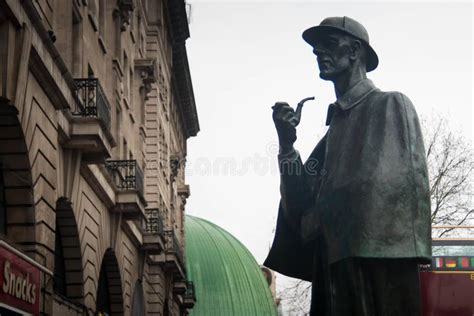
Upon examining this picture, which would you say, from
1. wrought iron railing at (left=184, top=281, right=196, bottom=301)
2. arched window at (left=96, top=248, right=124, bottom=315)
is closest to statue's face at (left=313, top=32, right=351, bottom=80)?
arched window at (left=96, top=248, right=124, bottom=315)

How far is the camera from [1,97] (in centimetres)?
1925

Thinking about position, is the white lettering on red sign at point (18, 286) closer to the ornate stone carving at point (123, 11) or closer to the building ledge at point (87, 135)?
the building ledge at point (87, 135)

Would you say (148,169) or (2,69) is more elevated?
(148,169)

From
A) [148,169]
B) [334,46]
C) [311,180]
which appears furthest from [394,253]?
[148,169]

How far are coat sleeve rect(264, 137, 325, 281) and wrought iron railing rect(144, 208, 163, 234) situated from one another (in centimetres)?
3598

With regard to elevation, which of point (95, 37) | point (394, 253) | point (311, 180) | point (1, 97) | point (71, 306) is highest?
point (95, 37)

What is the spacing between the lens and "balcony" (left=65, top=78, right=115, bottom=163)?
26.4 metres

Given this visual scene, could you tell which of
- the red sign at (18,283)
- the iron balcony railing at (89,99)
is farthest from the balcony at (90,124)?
the red sign at (18,283)

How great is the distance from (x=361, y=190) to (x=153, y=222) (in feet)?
124

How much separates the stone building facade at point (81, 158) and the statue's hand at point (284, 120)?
11.6m

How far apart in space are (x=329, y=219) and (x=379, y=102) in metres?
0.91

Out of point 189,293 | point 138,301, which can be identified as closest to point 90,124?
point 138,301

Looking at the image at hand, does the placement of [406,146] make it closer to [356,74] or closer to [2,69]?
[356,74]

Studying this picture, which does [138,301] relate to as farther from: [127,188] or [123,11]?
[123,11]
